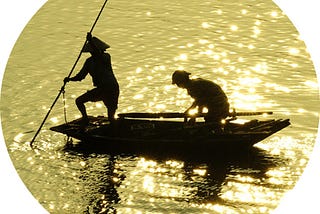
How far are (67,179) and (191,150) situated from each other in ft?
5.63

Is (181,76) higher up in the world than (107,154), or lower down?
higher up

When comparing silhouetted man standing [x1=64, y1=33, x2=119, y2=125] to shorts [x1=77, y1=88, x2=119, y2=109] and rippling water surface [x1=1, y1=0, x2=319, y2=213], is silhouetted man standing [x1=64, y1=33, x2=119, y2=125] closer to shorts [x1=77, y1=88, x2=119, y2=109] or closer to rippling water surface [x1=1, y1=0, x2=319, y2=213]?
shorts [x1=77, y1=88, x2=119, y2=109]

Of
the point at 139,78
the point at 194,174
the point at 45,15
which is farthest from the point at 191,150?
the point at 45,15

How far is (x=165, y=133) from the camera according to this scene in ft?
37.7

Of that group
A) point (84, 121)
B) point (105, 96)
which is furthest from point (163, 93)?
point (84, 121)

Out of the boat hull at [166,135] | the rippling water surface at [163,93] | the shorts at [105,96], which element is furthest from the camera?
the shorts at [105,96]

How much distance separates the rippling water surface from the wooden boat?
0.69ft

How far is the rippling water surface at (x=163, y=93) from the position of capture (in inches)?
407

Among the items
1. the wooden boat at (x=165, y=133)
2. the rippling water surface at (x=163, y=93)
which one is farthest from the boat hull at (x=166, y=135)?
the rippling water surface at (x=163, y=93)

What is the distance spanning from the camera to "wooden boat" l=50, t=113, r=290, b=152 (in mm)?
11328

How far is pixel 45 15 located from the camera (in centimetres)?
1675

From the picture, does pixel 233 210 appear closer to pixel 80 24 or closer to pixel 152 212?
pixel 152 212

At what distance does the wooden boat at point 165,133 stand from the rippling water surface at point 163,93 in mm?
211

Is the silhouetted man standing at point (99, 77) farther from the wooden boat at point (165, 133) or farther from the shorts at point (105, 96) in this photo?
the wooden boat at point (165, 133)
